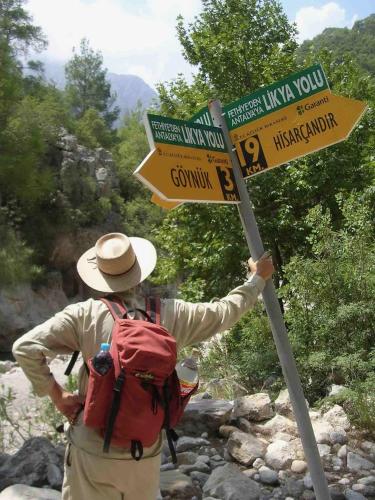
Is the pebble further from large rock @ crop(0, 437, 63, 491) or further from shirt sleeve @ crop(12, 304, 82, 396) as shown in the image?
shirt sleeve @ crop(12, 304, 82, 396)

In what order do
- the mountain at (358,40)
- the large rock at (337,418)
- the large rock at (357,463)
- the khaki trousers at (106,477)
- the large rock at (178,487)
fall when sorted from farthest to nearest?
the mountain at (358,40), the large rock at (337,418), the large rock at (357,463), the large rock at (178,487), the khaki trousers at (106,477)

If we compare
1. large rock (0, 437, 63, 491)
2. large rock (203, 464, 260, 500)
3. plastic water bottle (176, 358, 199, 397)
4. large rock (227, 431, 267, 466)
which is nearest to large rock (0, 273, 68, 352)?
large rock (0, 437, 63, 491)

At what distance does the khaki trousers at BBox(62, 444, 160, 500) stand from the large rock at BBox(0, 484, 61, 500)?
3.13 ft

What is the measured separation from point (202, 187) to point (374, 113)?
920 centimetres

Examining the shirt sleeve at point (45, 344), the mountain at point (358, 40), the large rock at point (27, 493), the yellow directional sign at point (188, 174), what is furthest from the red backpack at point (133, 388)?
the mountain at point (358, 40)

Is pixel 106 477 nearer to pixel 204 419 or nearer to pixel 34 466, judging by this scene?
pixel 34 466

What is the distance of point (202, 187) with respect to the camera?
8.10 feet

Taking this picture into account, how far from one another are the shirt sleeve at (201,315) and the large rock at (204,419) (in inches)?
84.2

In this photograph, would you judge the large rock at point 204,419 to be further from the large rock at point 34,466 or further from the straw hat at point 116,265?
the straw hat at point 116,265

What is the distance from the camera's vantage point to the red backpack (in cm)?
196

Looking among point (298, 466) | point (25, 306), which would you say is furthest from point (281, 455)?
point (25, 306)

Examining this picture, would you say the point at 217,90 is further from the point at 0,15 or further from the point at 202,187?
the point at 0,15

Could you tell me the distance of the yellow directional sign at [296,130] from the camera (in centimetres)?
247

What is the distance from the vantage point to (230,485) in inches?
128
